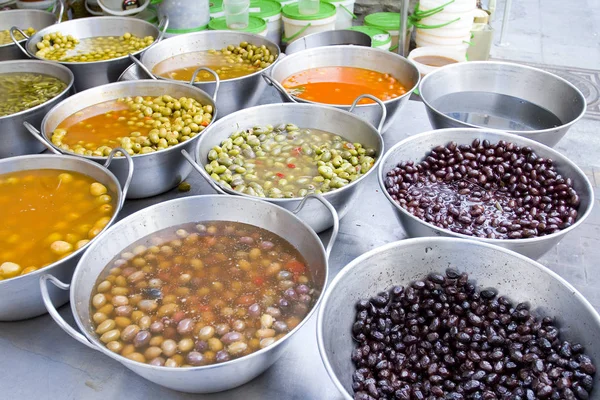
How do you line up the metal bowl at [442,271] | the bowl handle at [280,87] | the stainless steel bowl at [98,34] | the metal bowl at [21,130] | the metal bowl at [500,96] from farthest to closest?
the stainless steel bowl at [98,34], the metal bowl at [500,96], the bowl handle at [280,87], the metal bowl at [21,130], the metal bowl at [442,271]

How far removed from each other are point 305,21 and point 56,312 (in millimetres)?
3277

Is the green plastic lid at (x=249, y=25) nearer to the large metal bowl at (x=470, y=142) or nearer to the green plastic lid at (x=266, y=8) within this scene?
the green plastic lid at (x=266, y=8)

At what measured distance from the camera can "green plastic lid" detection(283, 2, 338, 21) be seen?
12.5 feet

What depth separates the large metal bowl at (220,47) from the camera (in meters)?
2.15

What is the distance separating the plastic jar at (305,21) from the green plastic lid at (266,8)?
0.25 feet

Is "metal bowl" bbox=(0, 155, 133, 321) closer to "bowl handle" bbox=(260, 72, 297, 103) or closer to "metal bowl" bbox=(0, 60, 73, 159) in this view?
"metal bowl" bbox=(0, 60, 73, 159)

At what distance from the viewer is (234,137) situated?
192 cm

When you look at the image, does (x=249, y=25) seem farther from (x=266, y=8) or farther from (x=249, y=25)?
(x=266, y=8)

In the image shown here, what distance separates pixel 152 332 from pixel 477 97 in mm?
1850

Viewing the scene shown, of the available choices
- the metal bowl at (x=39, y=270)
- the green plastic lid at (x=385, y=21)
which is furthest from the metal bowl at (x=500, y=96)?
the green plastic lid at (x=385, y=21)

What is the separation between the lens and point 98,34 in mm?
2924

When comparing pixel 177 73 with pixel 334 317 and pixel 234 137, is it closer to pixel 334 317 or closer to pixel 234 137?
pixel 234 137

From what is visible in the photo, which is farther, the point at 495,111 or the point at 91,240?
the point at 495,111

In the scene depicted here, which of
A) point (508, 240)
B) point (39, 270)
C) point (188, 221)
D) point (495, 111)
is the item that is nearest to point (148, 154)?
point (188, 221)
